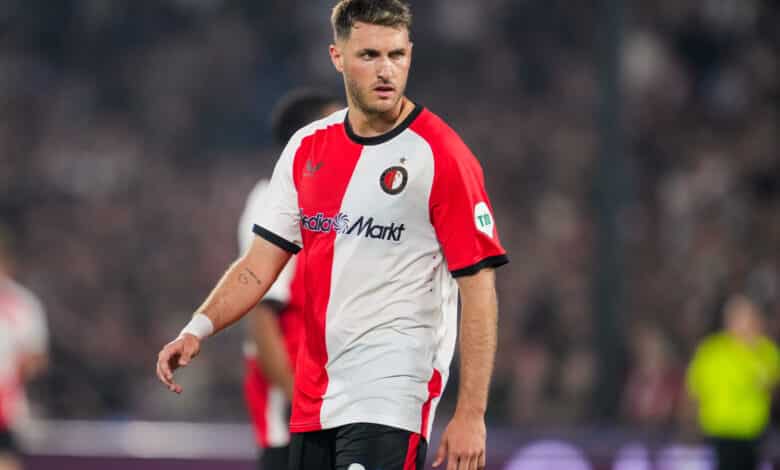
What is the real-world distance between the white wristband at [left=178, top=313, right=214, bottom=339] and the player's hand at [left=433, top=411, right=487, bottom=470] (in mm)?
808

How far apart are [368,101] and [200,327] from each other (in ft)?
2.76

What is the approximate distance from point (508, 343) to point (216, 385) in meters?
2.82

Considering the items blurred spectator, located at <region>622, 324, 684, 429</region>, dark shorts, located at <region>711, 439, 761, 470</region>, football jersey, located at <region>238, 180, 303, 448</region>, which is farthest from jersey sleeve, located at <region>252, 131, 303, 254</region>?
blurred spectator, located at <region>622, 324, 684, 429</region>

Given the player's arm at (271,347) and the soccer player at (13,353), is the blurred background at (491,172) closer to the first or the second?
the soccer player at (13,353)

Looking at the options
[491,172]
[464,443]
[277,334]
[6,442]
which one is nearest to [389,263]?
[464,443]

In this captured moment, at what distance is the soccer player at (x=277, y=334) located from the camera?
535 centimetres

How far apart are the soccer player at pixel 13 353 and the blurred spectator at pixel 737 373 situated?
4.61m

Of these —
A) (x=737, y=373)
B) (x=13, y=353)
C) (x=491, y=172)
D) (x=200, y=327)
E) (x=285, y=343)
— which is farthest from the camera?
(x=491, y=172)

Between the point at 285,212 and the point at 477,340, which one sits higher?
the point at 285,212

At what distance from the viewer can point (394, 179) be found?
414cm

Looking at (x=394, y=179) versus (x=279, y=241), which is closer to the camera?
(x=394, y=179)

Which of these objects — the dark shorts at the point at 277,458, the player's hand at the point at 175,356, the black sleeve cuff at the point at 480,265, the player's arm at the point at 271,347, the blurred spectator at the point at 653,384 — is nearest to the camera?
the black sleeve cuff at the point at 480,265

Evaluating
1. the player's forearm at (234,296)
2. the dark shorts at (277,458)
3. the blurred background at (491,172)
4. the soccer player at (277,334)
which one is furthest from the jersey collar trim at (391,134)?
the blurred background at (491,172)

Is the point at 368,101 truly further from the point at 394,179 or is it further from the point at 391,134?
the point at 394,179
